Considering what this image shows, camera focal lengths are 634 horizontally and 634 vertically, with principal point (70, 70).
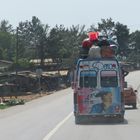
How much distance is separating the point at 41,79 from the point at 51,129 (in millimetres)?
61961

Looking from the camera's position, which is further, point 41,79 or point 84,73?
point 41,79

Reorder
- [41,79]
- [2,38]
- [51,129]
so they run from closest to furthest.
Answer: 1. [51,129]
2. [41,79]
3. [2,38]

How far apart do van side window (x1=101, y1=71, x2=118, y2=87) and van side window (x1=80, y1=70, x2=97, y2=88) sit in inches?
13.0

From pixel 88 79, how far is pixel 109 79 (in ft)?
2.85

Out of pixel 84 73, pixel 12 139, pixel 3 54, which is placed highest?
pixel 3 54

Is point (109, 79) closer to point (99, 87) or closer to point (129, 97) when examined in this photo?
point (99, 87)

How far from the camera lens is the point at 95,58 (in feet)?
85.6

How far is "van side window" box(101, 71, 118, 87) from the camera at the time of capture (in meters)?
25.9

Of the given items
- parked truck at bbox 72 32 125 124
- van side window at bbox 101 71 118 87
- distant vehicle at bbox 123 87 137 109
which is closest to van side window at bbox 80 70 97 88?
parked truck at bbox 72 32 125 124

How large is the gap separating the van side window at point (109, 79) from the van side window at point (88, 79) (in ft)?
1.08

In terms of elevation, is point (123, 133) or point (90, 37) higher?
point (90, 37)

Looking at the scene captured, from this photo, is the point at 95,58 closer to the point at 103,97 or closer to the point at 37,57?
the point at 103,97

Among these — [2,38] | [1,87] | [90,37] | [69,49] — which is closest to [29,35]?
[2,38]

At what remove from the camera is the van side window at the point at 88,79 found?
85.6ft
